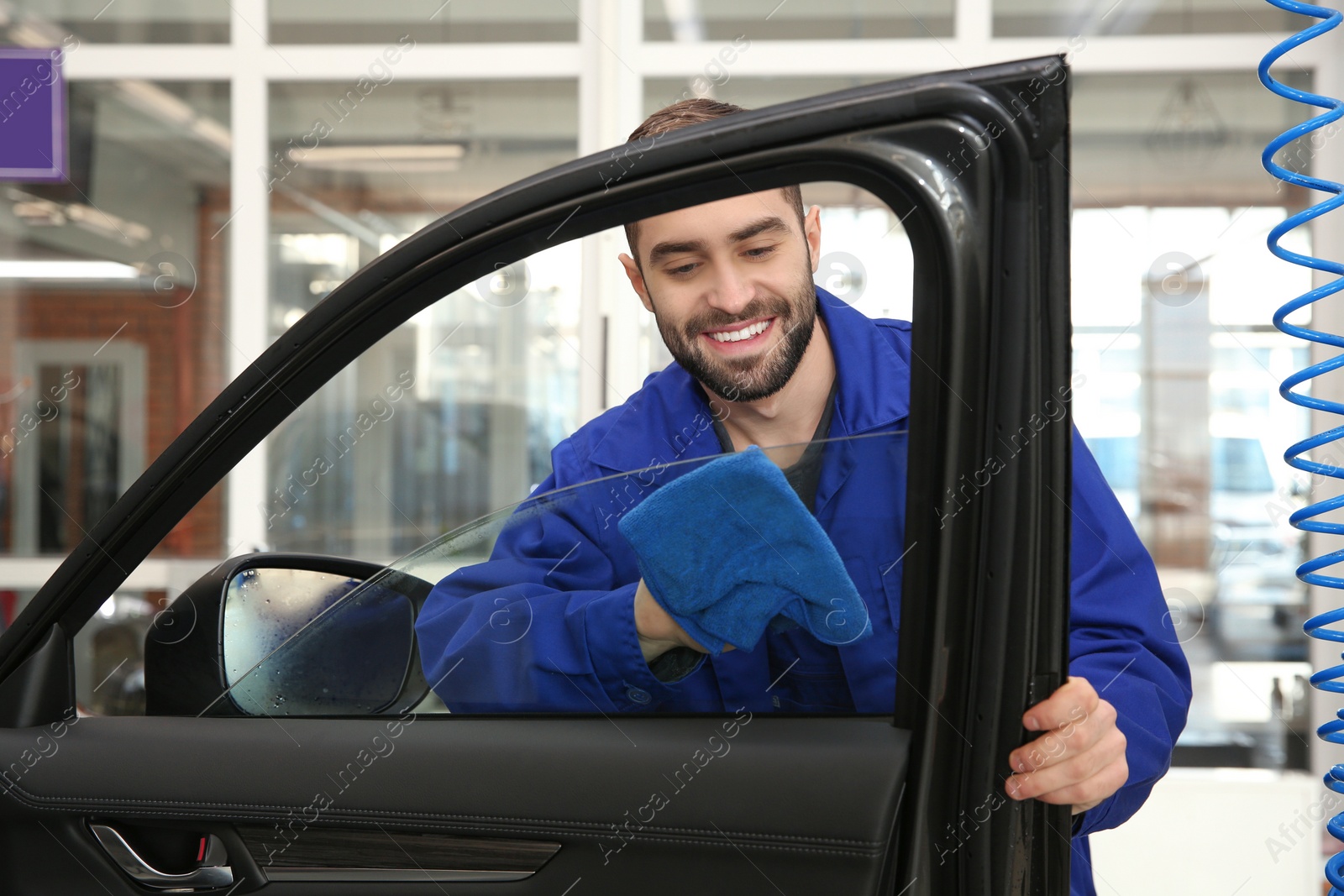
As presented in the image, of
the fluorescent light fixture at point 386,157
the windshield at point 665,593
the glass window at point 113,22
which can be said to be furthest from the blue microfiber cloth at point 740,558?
the glass window at point 113,22

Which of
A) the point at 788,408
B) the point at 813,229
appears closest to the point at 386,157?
the point at 813,229

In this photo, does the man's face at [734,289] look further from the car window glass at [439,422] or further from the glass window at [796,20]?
the glass window at [796,20]

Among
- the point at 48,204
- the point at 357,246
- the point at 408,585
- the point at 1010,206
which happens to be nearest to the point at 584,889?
the point at 408,585

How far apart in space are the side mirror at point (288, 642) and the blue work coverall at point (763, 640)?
4cm

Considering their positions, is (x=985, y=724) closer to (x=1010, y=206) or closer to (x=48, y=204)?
(x=1010, y=206)

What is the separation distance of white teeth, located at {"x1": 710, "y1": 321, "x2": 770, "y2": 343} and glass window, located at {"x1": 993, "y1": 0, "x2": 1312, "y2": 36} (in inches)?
108

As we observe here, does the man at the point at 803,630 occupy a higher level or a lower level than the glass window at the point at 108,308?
lower

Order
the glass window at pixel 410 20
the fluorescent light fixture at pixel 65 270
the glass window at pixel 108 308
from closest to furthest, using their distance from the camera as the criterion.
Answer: the glass window at pixel 410 20, the glass window at pixel 108 308, the fluorescent light fixture at pixel 65 270

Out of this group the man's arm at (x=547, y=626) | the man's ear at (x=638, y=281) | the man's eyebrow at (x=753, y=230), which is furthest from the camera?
the man's ear at (x=638, y=281)

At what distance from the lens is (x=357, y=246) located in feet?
13.0

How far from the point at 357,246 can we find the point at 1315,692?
3.95m

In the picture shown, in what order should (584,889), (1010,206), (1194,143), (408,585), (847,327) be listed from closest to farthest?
(1010,206)
(584,889)
(408,585)
(847,327)
(1194,143)

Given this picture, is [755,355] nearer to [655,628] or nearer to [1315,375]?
[655,628]

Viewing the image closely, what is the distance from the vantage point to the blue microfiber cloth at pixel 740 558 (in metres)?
0.75
